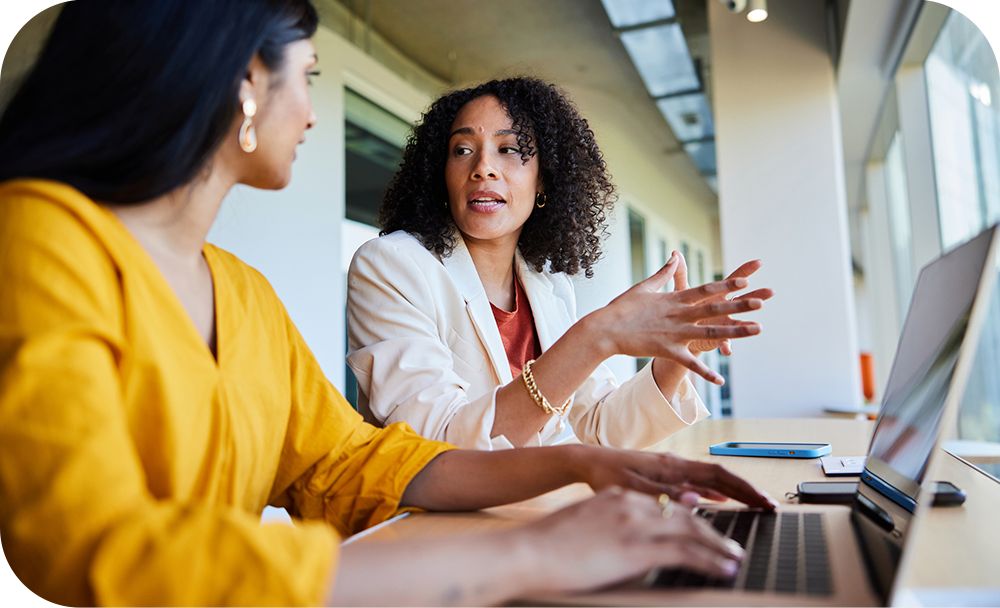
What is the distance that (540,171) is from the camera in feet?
6.48

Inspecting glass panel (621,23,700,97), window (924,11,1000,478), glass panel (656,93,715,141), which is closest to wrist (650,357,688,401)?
window (924,11,1000,478)

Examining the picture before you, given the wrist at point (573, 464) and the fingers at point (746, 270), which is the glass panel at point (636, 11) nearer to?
the fingers at point (746, 270)

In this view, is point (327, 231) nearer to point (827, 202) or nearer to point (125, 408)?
point (827, 202)

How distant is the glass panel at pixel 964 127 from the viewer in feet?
9.59

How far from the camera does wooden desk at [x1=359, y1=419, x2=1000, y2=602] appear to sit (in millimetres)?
755

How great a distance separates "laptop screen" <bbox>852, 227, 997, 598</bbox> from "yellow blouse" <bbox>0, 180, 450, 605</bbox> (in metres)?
0.51

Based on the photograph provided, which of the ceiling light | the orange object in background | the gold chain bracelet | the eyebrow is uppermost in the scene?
the ceiling light

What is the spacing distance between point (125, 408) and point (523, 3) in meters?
4.43

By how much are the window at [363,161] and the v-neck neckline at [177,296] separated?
321 cm

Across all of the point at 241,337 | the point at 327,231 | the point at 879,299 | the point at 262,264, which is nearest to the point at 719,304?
the point at 241,337

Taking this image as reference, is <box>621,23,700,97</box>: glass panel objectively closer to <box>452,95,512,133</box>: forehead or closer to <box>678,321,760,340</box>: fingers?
<box>452,95,512,133</box>: forehead

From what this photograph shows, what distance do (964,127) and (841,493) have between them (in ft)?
10.2

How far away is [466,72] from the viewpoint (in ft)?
18.8

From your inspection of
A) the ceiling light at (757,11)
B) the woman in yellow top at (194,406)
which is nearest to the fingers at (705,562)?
the woman in yellow top at (194,406)
